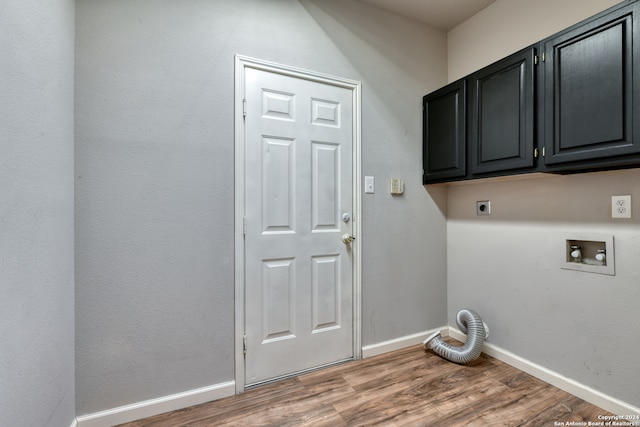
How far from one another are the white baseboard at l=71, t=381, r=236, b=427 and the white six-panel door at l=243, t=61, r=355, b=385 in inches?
7.1

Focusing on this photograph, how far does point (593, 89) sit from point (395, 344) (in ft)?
6.72

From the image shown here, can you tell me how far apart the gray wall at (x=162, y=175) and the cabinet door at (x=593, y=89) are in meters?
1.31

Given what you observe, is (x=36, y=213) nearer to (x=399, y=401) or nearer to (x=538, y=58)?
(x=399, y=401)

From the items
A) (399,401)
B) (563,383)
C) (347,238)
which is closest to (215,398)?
(399,401)

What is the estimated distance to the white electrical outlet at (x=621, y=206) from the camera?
1526mm

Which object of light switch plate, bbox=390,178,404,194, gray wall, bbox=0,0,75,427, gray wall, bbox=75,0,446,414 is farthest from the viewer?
light switch plate, bbox=390,178,404,194

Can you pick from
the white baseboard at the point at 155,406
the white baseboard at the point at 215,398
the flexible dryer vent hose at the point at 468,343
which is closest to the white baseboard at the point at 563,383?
the white baseboard at the point at 215,398

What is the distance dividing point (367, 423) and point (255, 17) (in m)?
2.48

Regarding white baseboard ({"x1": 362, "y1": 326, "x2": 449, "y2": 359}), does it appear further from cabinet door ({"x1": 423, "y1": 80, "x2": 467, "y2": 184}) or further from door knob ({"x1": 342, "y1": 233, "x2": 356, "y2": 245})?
cabinet door ({"x1": 423, "y1": 80, "x2": 467, "y2": 184})

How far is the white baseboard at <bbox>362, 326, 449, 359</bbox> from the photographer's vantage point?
7.31 ft

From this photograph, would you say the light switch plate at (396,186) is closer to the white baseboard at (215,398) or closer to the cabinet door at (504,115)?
the cabinet door at (504,115)

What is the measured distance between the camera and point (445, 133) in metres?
2.26

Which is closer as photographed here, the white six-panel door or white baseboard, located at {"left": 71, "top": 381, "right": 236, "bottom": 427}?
white baseboard, located at {"left": 71, "top": 381, "right": 236, "bottom": 427}

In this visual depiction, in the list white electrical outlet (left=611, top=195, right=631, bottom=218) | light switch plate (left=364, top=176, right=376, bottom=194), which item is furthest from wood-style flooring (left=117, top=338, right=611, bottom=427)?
light switch plate (left=364, top=176, right=376, bottom=194)
